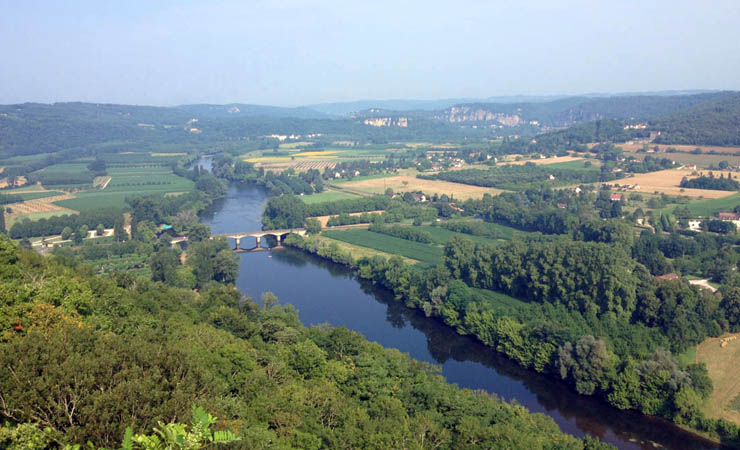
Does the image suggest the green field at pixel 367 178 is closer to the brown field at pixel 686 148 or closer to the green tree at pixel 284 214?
the green tree at pixel 284 214

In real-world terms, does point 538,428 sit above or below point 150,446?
below

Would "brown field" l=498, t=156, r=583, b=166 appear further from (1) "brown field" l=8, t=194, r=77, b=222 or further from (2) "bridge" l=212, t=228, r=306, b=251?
(1) "brown field" l=8, t=194, r=77, b=222

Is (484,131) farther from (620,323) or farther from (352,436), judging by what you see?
(352,436)

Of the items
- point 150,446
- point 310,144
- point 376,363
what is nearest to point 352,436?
point 376,363

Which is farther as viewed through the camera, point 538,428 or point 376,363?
point 376,363

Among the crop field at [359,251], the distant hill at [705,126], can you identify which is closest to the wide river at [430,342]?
the crop field at [359,251]

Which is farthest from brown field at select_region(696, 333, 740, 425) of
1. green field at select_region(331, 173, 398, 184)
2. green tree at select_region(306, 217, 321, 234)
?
green field at select_region(331, 173, 398, 184)
